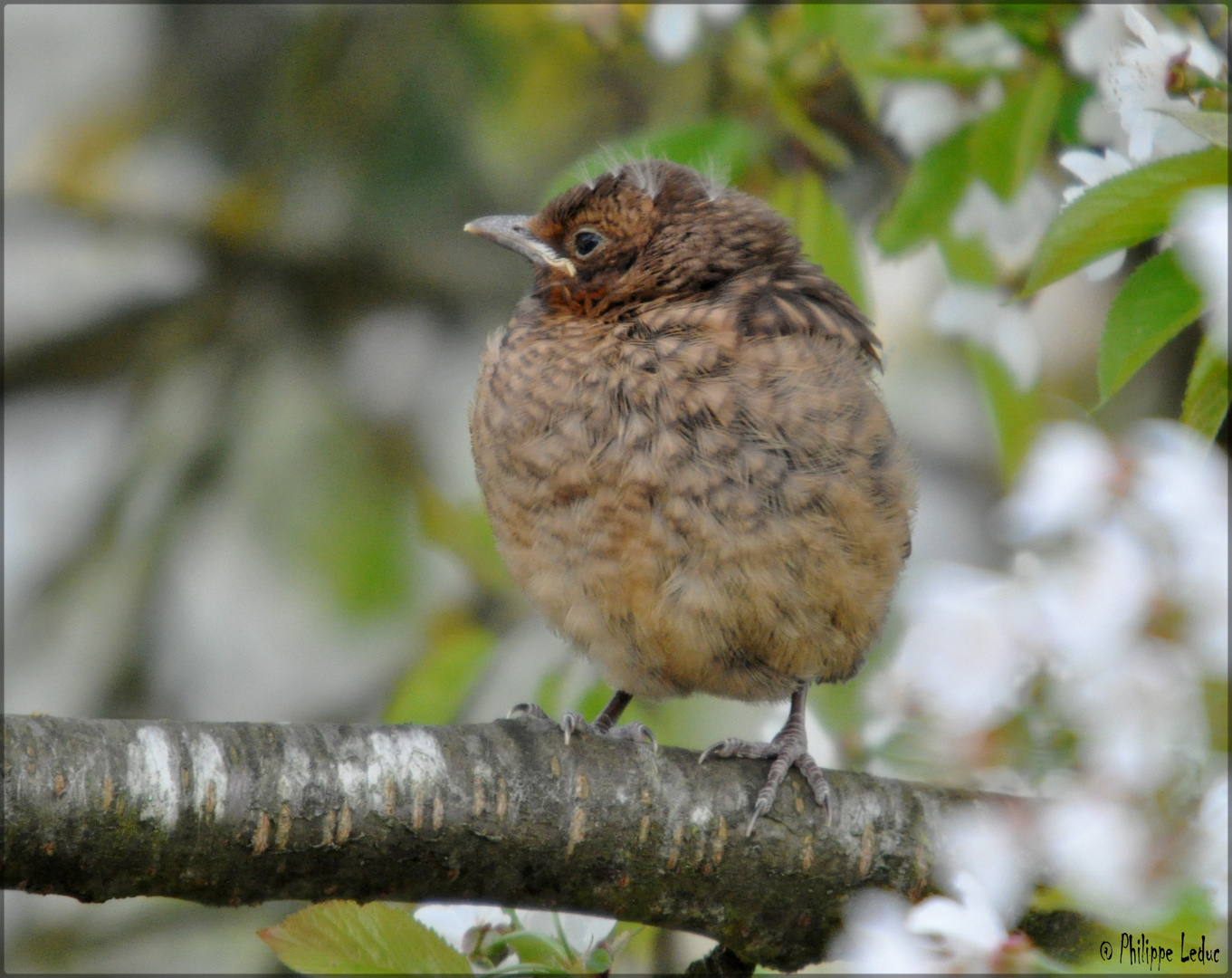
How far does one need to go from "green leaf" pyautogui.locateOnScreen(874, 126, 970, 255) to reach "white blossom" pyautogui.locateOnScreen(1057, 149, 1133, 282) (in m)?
0.61

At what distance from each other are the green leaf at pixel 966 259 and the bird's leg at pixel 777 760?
1.17 meters

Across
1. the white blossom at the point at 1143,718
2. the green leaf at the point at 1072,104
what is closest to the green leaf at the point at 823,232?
the green leaf at the point at 1072,104

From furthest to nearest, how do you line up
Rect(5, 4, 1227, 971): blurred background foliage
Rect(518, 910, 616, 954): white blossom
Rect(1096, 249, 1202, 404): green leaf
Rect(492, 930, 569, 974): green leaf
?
Rect(5, 4, 1227, 971): blurred background foliage, Rect(518, 910, 616, 954): white blossom, Rect(492, 930, 569, 974): green leaf, Rect(1096, 249, 1202, 404): green leaf

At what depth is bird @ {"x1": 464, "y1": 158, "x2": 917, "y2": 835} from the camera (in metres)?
2.64

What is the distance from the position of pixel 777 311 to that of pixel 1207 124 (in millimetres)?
1185

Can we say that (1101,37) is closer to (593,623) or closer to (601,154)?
(601,154)

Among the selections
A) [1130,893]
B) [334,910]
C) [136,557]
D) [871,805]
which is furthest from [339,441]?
[1130,893]

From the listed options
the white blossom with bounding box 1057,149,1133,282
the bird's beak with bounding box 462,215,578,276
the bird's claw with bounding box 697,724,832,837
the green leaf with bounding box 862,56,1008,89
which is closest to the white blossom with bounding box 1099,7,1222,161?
the white blossom with bounding box 1057,149,1133,282

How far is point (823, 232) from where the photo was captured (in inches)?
129

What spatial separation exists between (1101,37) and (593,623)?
1562 mm

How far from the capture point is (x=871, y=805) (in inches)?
100

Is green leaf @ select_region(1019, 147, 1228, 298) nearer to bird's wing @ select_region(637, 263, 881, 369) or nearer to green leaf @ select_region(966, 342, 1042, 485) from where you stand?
bird's wing @ select_region(637, 263, 881, 369)

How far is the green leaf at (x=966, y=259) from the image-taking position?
3.21 metres

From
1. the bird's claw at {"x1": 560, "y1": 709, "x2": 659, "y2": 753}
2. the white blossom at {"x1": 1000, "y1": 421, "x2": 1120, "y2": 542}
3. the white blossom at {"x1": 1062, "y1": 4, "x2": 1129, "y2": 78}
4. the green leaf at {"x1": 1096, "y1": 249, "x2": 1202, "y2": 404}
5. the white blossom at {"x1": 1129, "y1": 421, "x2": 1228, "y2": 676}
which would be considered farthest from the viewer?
the white blossom at {"x1": 1062, "y1": 4, "x2": 1129, "y2": 78}
